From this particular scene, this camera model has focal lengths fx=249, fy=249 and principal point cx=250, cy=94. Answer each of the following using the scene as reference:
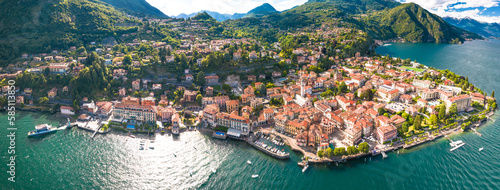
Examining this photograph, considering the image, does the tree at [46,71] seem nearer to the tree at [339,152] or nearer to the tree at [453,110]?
the tree at [339,152]

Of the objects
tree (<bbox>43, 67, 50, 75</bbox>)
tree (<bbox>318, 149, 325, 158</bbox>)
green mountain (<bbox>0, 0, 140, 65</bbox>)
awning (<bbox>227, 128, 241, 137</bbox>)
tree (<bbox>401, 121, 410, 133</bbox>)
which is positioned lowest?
tree (<bbox>318, 149, 325, 158</bbox>)

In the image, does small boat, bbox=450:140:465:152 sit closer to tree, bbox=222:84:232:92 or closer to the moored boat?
tree, bbox=222:84:232:92

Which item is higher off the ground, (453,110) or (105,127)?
(453,110)

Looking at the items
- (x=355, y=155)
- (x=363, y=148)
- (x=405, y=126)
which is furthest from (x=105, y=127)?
(x=405, y=126)

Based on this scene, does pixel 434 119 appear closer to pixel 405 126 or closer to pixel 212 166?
Answer: pixel 405 126

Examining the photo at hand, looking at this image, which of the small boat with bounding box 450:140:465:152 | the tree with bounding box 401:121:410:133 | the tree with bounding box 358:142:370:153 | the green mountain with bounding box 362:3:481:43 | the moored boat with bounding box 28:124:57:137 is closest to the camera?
the tree with bounding box 358:142:370:153

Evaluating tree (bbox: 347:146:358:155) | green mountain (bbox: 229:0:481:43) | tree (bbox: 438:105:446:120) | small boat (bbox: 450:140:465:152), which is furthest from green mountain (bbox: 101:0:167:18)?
small boat (bbox: 450:140:465:152)
